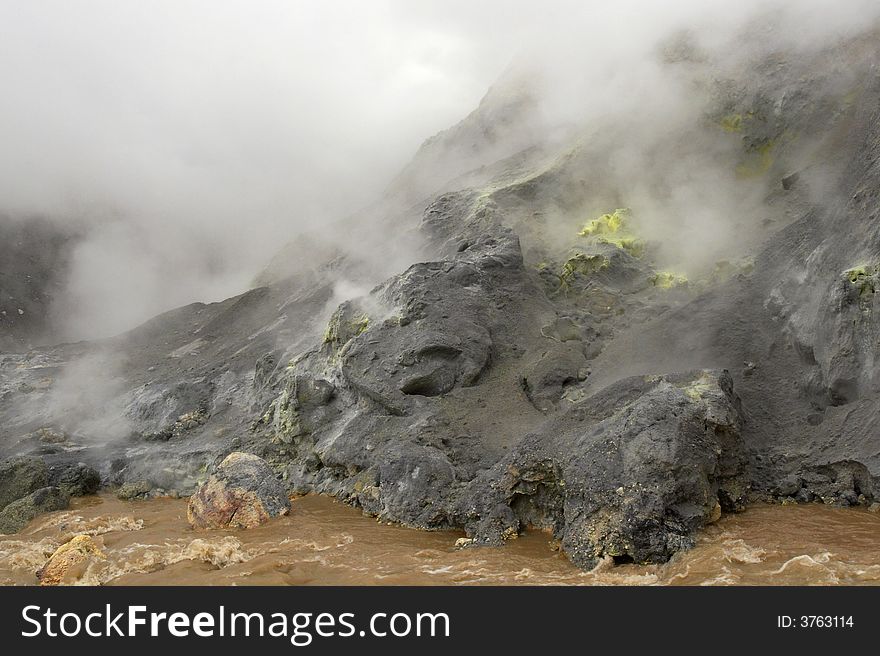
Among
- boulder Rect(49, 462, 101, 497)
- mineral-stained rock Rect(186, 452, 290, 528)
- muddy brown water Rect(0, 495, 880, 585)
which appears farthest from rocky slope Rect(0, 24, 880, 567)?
mineral-stained rock Rect(186, 452, 290, 528)

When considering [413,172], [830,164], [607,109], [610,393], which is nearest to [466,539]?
[610,393]

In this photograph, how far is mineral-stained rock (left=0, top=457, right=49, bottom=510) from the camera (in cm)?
1866

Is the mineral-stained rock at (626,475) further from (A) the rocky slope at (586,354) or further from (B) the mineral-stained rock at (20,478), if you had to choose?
(B) the mineral-stained rock at (20,478)

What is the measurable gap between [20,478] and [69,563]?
9.64m

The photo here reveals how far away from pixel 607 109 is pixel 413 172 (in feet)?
47.8

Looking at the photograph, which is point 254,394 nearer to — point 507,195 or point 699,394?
point 507,195

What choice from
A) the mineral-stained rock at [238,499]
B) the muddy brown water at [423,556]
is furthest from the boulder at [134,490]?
the mineral-stained rock at [238,499]

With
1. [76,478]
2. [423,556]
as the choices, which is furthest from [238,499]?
[76,478]

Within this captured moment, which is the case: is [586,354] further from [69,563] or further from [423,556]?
[69,563]

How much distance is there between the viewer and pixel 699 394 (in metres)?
12.7

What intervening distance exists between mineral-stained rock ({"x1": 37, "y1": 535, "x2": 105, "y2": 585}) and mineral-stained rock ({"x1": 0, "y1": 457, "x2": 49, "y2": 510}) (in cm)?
858

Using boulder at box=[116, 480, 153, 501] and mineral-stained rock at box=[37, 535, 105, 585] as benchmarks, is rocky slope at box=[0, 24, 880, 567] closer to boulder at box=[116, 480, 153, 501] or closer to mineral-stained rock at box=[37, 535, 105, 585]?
boulder at box=[116, 480, 153, 501]

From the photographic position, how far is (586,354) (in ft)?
60.3

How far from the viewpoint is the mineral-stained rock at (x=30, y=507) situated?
1633 centimetres
